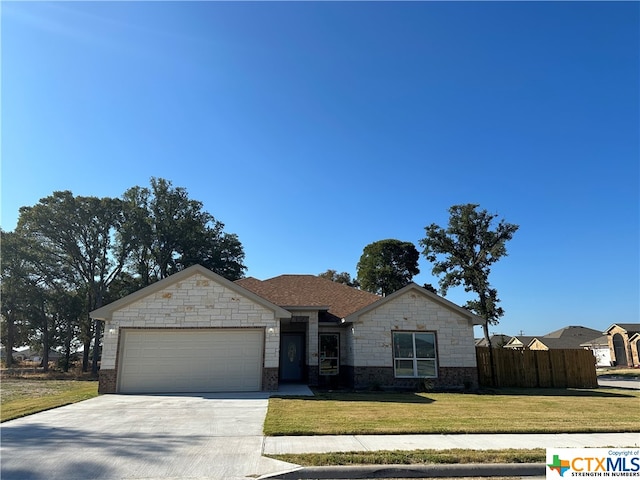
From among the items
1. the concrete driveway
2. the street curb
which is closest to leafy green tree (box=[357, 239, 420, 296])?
the concrete driveway

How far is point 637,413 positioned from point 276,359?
1106cm

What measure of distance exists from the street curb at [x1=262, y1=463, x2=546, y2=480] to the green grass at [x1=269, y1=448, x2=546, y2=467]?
149 millimetres

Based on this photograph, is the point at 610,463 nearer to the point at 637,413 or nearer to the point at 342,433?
the point at 342,433

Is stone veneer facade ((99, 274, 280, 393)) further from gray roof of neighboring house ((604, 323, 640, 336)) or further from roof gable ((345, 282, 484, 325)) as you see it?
gray roof of neighboring house ((604, 323, 640, 336))

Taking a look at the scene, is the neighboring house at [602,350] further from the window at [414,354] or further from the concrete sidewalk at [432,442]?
the concrete sidewalk at [432,442]

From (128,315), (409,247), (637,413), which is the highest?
(409,247)

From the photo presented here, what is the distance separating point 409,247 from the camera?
150ft

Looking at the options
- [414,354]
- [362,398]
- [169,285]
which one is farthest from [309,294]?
[362,398]

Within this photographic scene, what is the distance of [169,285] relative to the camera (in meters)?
15.5

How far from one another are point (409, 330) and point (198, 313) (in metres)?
8.67

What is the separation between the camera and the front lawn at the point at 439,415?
821 centimetres

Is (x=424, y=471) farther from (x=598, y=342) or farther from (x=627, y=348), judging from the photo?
(x=598, y=342)

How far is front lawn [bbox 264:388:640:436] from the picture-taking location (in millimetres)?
8211

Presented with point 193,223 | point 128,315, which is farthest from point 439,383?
point 193,223
